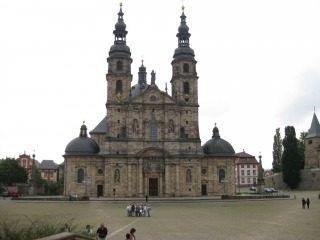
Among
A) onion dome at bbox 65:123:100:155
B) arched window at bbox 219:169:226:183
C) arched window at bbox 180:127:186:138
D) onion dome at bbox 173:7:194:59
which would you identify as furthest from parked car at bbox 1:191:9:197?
onion dome at bbox 173:7:194:59

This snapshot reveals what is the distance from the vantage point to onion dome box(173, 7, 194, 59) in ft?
263

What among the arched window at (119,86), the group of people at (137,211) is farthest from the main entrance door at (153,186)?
the group of people at (137,211)

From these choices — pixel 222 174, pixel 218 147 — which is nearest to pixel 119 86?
pixel 218 147

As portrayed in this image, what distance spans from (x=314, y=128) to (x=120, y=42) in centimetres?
4475

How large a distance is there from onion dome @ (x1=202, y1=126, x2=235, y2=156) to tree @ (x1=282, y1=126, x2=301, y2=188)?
15081 millimetres

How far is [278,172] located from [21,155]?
7584 cm

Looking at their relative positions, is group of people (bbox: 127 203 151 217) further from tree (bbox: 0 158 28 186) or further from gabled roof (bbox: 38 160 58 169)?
gabled roof (bbox: 38 160 58 169)

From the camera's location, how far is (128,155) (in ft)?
241

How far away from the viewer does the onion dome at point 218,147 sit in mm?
78125

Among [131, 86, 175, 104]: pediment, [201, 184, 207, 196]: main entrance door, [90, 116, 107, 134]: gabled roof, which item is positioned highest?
[131, 86, 175, 104]: pediment

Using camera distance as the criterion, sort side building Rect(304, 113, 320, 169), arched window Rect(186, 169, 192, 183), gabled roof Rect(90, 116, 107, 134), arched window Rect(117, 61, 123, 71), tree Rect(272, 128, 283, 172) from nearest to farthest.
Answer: arched window Rect(186, 169, 192, 183) < arched window Rect(117, 61, 123, 71) < gabled roof Rect(90, 116, 107, 134) < side building Rect(304, 113, 320, 169) < tree Rect(272, 128, 283, 172)

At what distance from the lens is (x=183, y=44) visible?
81438mm

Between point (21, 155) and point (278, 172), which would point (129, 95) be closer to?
point (278, 172)

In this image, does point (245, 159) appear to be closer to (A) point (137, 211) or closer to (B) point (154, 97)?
(B) point (154, 97)
